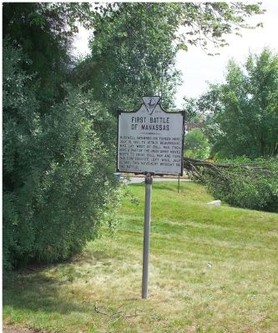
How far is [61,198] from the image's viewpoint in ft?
20.4

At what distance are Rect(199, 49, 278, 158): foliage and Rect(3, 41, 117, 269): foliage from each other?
20.5 meters

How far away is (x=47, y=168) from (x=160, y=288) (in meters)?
2.13

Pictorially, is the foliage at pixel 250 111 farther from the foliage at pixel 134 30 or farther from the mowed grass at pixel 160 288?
the foliage at pixel 134 30

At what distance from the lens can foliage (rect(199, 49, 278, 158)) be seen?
26.7 metres

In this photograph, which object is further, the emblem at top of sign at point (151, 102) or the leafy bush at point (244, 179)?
the leafy bush at point (244, 179)

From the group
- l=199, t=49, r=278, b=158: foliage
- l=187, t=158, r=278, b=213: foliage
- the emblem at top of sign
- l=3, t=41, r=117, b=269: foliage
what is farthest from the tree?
l=199, t=49, r=278, b=158: foliage

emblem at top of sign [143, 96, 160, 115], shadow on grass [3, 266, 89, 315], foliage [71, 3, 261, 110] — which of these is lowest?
shadow on grass [3, 266, 89, 315]

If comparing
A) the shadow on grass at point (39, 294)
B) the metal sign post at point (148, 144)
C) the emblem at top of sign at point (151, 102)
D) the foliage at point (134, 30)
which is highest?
the foliage at point (134, 30)

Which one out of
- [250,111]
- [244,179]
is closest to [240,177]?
[244,179]

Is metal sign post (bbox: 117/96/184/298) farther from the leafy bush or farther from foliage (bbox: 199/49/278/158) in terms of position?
foliage (bbox: 199/49/278/158)

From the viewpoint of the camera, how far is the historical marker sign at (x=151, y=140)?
5.83 m

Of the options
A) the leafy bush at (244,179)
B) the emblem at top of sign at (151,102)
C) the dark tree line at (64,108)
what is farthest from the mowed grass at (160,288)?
→ the emblem at top of sign at (151,102)

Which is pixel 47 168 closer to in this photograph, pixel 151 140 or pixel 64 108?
pixel 64 108

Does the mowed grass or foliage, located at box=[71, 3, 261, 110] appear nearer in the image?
the mowed grass
